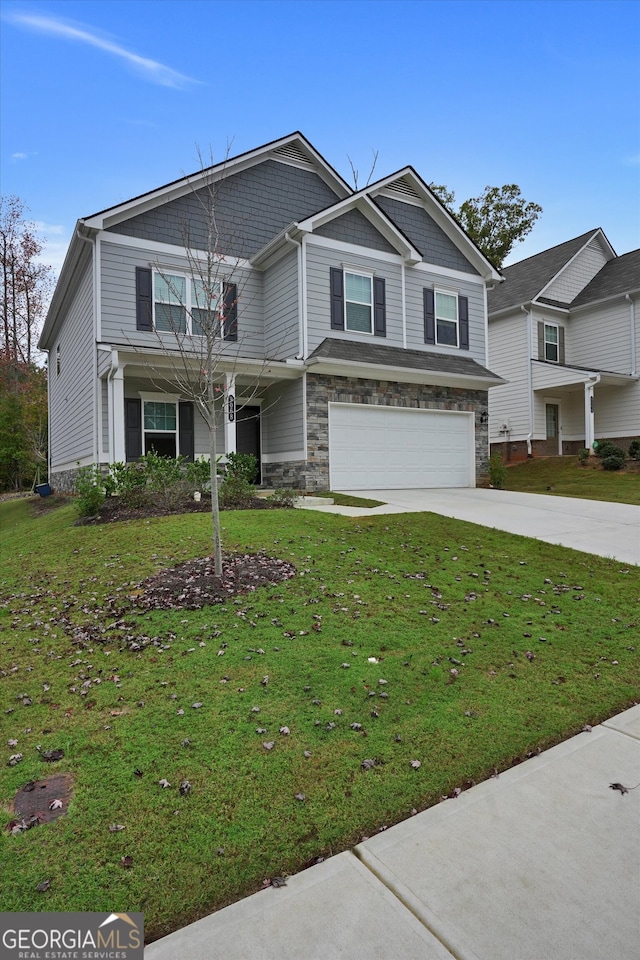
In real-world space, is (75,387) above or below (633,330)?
below

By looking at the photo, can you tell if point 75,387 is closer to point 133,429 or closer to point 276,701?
point 133,429

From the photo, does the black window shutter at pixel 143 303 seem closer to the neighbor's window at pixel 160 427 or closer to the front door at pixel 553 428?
the neighbor's window at pixel 160 427

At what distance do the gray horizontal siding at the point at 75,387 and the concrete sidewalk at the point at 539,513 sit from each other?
6.39 metres

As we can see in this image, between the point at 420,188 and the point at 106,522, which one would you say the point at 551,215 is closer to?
the point at 420,188

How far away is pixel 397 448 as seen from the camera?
14.0m

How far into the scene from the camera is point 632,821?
2.33 meters

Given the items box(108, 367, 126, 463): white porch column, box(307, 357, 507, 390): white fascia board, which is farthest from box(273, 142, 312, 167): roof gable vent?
box(108, 367, 126, 463): white porch column

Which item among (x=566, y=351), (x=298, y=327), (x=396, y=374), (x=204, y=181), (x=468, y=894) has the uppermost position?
(x=204, y=181)

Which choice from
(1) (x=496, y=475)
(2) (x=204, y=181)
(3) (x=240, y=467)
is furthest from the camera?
(1) (x=496, y=475)

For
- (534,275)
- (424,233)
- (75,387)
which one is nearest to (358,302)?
Answer: (424,233)

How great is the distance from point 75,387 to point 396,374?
8888mm

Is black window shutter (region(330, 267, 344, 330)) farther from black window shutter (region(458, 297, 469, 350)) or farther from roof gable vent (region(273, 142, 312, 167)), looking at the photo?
black window shutter (region(458, 297, 469, 350))

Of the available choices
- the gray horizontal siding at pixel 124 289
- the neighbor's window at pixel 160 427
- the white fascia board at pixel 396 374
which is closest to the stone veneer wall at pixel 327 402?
the white fascia board at pixel 396 374

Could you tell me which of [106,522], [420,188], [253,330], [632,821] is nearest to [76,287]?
[253,330]
